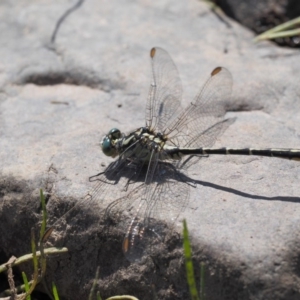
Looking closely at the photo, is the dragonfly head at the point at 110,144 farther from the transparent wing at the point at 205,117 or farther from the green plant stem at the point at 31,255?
the green plant stem at the point at 31,255

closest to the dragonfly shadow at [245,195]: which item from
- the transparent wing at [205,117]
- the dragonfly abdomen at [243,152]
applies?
the dragonfly abdomen at [243,152]

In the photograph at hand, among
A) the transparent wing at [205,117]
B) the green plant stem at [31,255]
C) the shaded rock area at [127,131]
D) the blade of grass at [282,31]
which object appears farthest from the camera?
the blade of grass at [282,31]

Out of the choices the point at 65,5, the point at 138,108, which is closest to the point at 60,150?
the point at 138,108

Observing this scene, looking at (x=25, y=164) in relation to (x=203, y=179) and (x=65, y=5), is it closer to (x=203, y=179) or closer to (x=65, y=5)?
(x=203, y=179)

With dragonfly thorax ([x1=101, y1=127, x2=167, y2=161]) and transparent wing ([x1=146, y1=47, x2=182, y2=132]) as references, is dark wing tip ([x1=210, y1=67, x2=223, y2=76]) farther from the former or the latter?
dragonfly thorax ([x1=101, y1=127, x2=167, y2=161])

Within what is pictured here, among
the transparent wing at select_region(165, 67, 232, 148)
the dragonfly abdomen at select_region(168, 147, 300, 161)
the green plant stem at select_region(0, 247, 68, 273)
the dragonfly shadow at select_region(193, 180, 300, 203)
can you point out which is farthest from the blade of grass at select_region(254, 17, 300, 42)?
the green plant stem at select_region(0, 247, 68, 273)

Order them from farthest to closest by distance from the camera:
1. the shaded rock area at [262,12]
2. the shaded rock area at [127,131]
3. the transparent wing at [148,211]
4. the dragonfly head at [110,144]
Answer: the shaded rock area at [262,12] < the dragonfly head at [110,144] < the transparent wing at [148,211] < the shaded rock area at [127,131]
